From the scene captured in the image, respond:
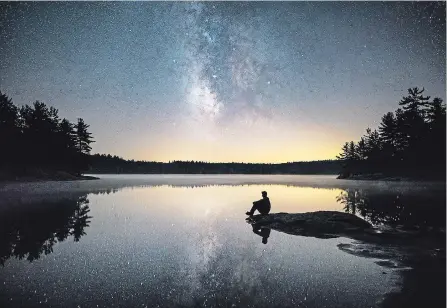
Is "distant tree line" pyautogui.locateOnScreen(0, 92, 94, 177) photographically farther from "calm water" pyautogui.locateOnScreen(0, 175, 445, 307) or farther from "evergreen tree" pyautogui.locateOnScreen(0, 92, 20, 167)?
"calm water" pyautogui.locateOnScreen(0, 175, 445, 307)

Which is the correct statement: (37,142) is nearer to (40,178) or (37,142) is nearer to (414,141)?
(40,178)

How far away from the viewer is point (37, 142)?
223ft

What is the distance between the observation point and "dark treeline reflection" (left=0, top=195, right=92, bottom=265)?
439 inches

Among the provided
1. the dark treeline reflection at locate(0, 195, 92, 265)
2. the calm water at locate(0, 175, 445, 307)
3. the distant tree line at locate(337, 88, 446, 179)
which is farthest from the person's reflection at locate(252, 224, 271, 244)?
the distant tree line at locate(337, 88, 446, 179)

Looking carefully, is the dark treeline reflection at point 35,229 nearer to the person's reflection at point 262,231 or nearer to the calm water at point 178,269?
the calm water at point 178,269

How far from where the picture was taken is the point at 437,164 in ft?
196

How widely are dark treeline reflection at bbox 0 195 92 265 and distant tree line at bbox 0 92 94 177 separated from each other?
155 feet

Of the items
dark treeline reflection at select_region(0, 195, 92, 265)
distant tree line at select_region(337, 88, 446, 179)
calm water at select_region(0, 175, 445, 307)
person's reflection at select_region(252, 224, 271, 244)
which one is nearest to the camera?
calm water at select_region(0, 175, 445, 307)

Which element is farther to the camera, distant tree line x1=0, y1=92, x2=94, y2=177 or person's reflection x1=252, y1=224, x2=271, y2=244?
distant tree line x1=0, y1=92, x2=94, y2=177

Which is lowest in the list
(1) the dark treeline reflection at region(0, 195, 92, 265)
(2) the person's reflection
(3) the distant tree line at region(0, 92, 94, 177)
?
(1) the dark treeline reflection at region(0, 195, 92, 265)

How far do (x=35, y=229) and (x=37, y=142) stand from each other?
208 feet

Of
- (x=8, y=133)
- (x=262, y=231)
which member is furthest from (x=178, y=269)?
(x=8, y=133)

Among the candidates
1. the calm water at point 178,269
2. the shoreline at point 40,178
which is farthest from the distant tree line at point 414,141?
the shoreline at point 40,178

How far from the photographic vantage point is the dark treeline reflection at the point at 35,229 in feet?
36.6
